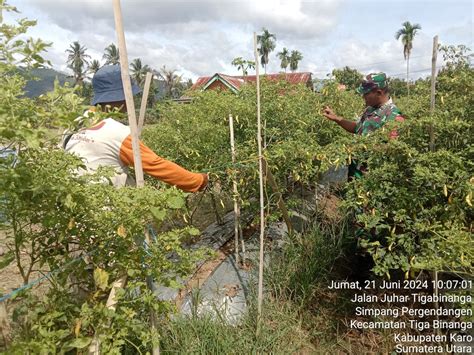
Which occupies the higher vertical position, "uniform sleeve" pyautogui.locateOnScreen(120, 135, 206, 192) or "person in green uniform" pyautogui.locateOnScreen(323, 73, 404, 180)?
"person in green uniform" pyautogui.locateOnScreen(323, 73, 404, 180)

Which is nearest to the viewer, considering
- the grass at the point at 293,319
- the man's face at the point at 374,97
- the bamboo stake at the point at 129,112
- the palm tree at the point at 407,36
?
the bamboo stake at the point at 129,112

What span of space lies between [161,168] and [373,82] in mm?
2398

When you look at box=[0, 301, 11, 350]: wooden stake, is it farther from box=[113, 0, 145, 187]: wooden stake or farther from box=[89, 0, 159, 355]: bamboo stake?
box=[113, 0, 145, 187]: wooden stake

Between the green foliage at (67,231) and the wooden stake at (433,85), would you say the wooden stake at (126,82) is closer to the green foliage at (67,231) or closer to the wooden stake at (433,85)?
the green foliage at (67,231)

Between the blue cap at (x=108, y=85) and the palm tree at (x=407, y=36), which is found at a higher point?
the palm tree at (x=407, y=36)

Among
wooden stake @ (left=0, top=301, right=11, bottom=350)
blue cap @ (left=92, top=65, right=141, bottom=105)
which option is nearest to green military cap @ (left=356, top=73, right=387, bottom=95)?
blue cap @ (left=92, top=65, right=141, bottom=105)

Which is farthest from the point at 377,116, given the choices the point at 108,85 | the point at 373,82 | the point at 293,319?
the point at 108,85

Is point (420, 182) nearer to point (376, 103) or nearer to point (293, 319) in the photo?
point (293, 319)

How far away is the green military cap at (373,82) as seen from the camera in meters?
3.65

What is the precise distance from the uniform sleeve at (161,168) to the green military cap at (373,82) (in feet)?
7.01

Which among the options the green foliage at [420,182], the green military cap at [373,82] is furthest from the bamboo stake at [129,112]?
the green military cap at [373,82]

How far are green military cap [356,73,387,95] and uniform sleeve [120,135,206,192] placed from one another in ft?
7.01

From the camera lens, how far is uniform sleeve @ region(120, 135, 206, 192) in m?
2.22

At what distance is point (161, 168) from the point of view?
2.27 metres
